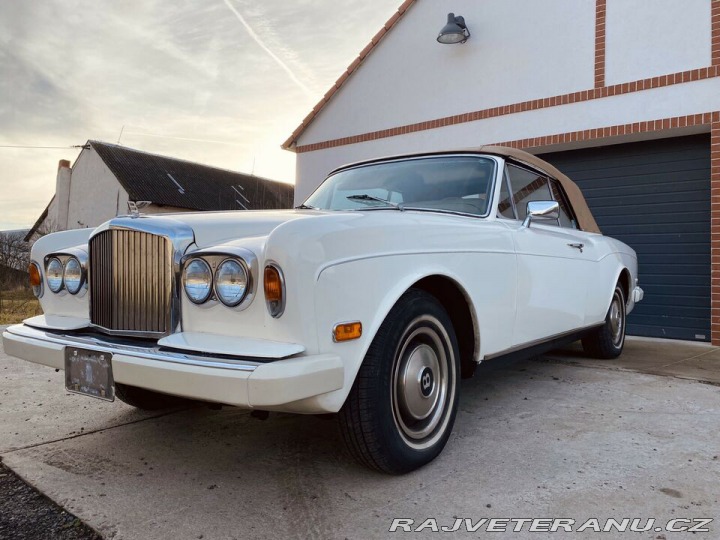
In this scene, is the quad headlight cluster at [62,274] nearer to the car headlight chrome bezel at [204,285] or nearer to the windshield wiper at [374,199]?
the car headlight chrome bezel at [204,285]

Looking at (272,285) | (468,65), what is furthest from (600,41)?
(272,285)

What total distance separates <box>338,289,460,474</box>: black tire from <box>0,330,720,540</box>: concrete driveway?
14 centimetres

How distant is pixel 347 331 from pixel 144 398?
1.86 metres

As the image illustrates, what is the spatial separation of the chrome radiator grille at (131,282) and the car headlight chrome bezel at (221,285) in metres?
0.24

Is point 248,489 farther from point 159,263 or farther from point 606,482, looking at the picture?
point 606,482

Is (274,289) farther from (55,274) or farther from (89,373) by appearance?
(55,274)

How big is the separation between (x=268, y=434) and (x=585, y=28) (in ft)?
21.9

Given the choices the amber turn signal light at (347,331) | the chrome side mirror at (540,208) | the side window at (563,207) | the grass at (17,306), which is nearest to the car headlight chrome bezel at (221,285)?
the amber turn signal light at (347,331)

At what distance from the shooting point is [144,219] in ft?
7.61

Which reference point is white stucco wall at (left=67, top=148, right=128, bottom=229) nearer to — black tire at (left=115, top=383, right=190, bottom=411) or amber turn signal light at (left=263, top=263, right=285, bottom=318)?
black tire at (left=115, top=383, right=190, bottom=411)

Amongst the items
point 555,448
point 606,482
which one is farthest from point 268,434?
point 606,482

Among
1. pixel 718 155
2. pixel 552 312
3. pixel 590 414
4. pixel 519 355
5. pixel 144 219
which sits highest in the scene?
pixel 718 155

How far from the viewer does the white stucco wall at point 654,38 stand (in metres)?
6.19

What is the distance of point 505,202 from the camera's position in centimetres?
338
